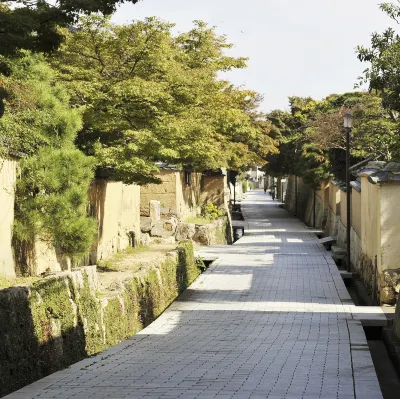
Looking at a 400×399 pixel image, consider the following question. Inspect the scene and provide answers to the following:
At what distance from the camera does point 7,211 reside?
1742 cm

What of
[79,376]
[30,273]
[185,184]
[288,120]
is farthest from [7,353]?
[288,120]

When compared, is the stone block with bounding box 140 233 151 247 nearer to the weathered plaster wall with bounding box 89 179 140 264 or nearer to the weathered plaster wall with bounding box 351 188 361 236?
the weathered plaster wall with bounding box 89 179 140 264

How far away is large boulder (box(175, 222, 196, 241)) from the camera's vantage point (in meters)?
33.9

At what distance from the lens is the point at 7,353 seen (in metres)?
11.0

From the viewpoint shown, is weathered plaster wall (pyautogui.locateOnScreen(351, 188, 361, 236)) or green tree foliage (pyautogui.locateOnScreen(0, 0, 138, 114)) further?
weathered plaster wall (pyautogui.locateOnScreen(351, 188, 361, 236))

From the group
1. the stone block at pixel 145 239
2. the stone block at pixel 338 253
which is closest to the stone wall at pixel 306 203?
the stone block at pixel 145 239

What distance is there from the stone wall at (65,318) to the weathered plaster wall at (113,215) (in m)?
5.13

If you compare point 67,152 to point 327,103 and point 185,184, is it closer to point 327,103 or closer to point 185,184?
point 185,184

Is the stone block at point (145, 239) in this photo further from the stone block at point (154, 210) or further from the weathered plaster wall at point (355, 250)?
the weathered plaster wall at point (355, 250)

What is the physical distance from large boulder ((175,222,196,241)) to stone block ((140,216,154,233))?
129 centimetres

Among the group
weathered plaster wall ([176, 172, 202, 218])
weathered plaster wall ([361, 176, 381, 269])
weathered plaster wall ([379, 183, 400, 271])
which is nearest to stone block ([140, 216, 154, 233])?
weathered plaster wall ([176, 172, 202, 218])

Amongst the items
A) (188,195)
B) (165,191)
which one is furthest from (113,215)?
(188,195)

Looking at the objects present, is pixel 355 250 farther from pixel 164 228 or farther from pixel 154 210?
pixel 154 210

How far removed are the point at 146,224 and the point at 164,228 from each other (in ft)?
3.72
